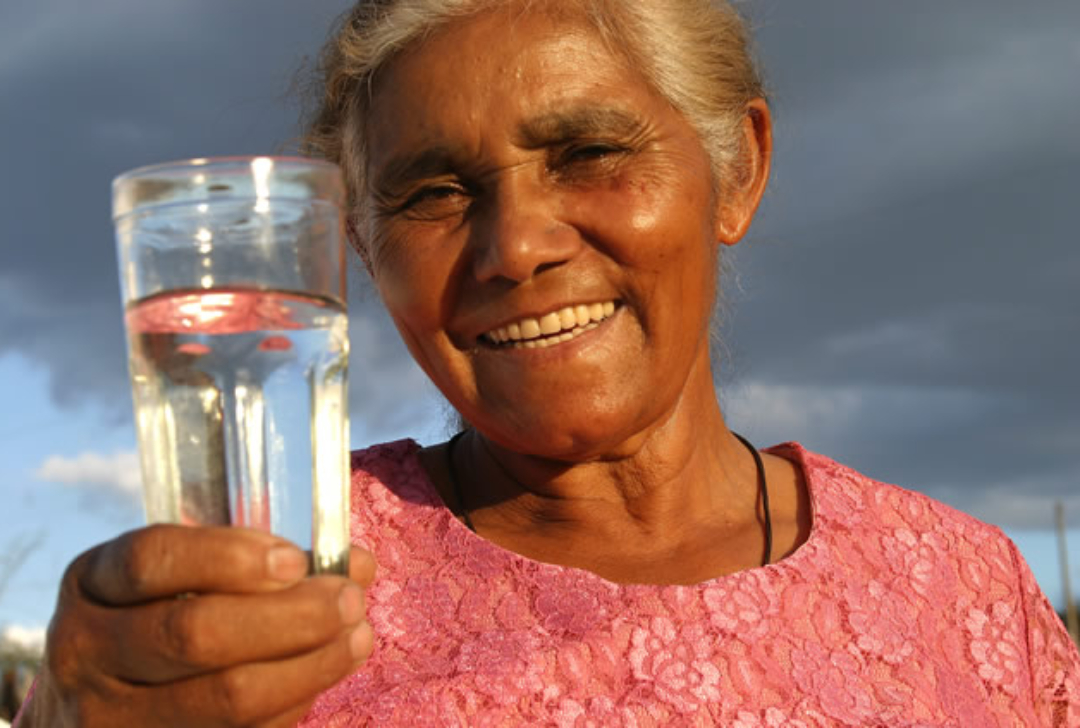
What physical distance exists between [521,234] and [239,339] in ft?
4.00

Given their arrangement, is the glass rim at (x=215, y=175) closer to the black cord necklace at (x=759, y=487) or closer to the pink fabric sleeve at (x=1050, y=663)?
the black cord necklace at (x=759, y=487)

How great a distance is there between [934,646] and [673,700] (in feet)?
2.51

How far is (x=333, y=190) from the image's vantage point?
4.51ft

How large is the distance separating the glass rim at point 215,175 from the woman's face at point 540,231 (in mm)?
1159

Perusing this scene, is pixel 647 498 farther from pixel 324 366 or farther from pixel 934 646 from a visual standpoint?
pixel 324 366

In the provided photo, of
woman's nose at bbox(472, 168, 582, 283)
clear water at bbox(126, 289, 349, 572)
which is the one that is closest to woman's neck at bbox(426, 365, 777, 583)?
woman's nose at bbox(472, 168, 582, 283)

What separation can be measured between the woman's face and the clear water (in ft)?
3.76

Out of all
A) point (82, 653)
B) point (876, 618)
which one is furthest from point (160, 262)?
point (876, 618)

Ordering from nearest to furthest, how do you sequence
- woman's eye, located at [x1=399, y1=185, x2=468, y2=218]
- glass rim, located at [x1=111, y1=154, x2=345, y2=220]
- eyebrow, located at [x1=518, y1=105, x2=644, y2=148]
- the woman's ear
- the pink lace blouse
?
1. glass rim, located at [x1=111, y1=154, x2=345, y2=220]
2. the pink lace blouse
3. eyebrow, located at [x1=518, y1=105, x2=644, y2=148]
4. woman's eye, located at [x1=399, y1=185, x2=468, y2=218]
5. the woman's ear

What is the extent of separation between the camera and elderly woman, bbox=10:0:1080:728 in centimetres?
254

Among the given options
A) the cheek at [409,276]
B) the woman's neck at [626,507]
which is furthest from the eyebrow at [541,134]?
the woman's neck at [626,507]

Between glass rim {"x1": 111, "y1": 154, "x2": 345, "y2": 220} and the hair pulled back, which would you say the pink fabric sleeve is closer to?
the hair pulled back

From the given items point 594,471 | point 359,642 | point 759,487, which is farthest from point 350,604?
point 759,487

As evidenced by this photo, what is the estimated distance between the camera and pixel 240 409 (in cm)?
139
